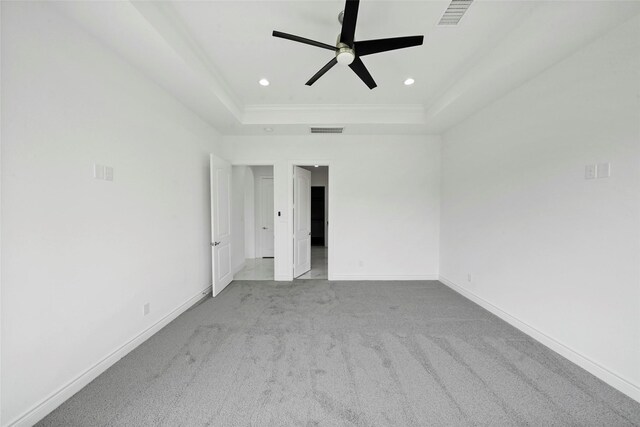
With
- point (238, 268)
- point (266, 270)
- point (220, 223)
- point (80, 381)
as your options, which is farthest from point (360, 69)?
point (238, 268)

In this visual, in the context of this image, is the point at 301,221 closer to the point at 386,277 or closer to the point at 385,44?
the point at 386,277

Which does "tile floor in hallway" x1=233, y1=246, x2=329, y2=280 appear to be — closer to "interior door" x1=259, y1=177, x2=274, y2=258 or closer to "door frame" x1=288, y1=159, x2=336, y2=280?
"interior door" x1=259, y1=177, x2=274, y2=258

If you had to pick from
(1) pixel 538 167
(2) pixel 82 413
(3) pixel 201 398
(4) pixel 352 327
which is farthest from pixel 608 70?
(2) pixel 82 413

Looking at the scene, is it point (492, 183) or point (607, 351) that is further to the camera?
point (492, 183)

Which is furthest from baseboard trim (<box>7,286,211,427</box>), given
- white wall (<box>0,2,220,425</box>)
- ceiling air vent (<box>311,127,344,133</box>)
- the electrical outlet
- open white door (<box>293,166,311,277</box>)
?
ceiling air vent (<box>311,127,344,133</box>)

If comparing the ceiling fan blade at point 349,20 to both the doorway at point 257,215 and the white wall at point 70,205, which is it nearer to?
the white wall at point 70,205

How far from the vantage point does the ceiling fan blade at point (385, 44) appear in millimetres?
1624

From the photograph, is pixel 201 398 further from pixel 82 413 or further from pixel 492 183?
pixel 492 183

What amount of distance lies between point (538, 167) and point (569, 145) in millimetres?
311

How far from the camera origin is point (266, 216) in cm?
594

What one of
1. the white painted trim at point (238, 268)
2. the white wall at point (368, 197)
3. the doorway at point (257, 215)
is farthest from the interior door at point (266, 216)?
the white wall at point (368, 197)

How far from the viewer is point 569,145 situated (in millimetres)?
2020

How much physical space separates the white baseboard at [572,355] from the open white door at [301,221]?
9.45 feet

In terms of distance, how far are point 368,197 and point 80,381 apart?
387 cm
